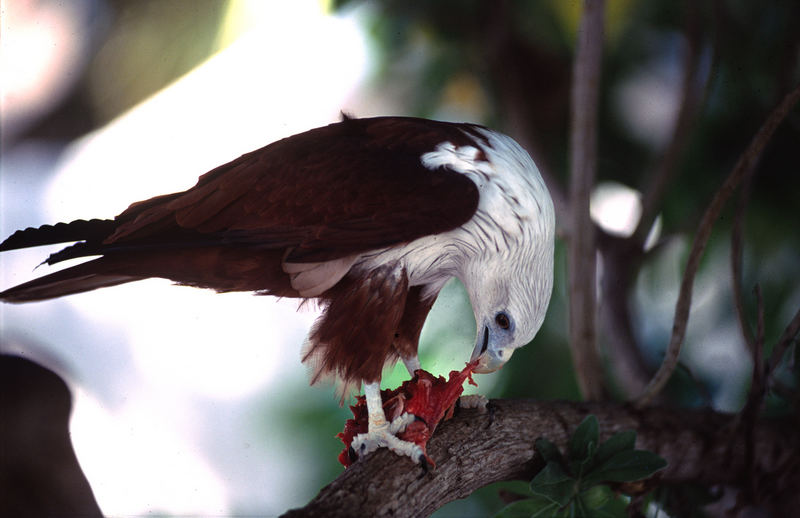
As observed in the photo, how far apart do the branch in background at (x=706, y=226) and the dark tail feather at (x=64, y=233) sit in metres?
1.23

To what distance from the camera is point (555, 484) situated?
1.31m

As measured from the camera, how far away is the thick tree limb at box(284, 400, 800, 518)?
3.49 ft

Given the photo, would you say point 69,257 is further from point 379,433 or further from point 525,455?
point 525,455

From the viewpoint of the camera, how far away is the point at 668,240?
2227 mm

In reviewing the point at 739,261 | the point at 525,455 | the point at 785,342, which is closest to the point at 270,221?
the point at 525,455

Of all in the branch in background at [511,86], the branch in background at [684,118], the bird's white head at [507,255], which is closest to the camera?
the bird's white head at [507,255]

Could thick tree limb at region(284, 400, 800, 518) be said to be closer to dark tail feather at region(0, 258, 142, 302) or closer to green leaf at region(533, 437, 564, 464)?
green leaf at region(533, 437, 564, 464)

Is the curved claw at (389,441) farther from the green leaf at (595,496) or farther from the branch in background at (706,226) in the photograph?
the branch in background at (706,226)

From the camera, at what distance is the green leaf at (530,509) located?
1.34 meters

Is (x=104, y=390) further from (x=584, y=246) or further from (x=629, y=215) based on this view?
(x=629, y=215)

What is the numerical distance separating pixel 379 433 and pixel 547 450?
15.7 inches

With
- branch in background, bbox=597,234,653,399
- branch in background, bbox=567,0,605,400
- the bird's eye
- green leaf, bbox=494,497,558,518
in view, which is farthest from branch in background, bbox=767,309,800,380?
the bird's eye

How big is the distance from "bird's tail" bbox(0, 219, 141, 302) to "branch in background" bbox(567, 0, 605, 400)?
1.11m

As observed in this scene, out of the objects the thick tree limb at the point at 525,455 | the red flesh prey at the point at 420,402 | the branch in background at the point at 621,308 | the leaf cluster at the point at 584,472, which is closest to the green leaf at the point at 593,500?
the leaf cluster at the point at 584,472
